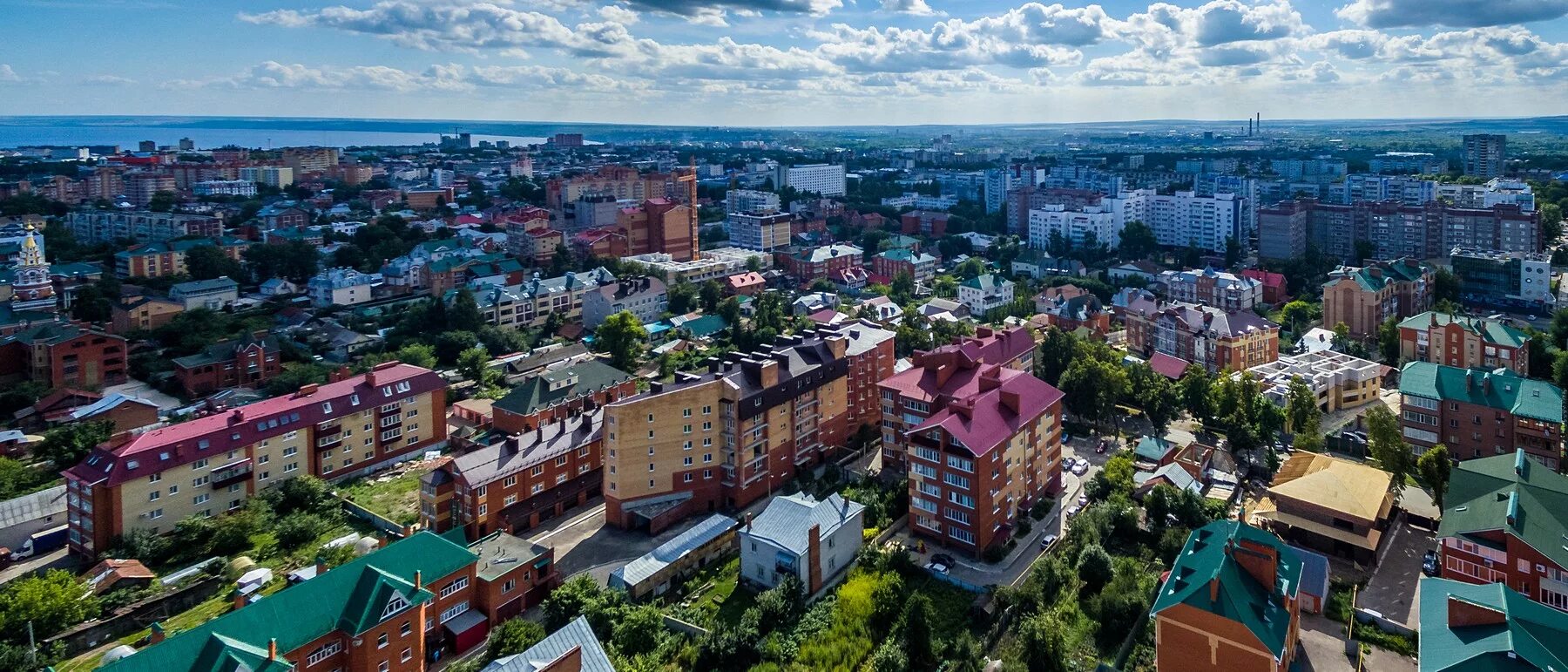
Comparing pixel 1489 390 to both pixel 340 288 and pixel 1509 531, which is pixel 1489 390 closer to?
pixel 1509 531

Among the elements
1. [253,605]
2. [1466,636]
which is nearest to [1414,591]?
[1466,636]

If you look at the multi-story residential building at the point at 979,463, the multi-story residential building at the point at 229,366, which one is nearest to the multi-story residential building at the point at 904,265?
the multi-story residential building at the point at 979,463

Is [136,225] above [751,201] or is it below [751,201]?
below

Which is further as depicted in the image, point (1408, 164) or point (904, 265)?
point (1408, 164)

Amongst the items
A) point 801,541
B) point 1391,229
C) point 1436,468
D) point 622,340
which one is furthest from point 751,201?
point 1436,468

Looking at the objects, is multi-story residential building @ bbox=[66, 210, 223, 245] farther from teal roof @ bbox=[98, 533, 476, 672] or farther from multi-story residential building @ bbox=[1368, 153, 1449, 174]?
multi-story residential building @ bbox=[1368, 153, 1449, 174]

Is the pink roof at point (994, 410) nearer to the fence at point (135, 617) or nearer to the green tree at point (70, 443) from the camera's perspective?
the fence at point (135, 617)
